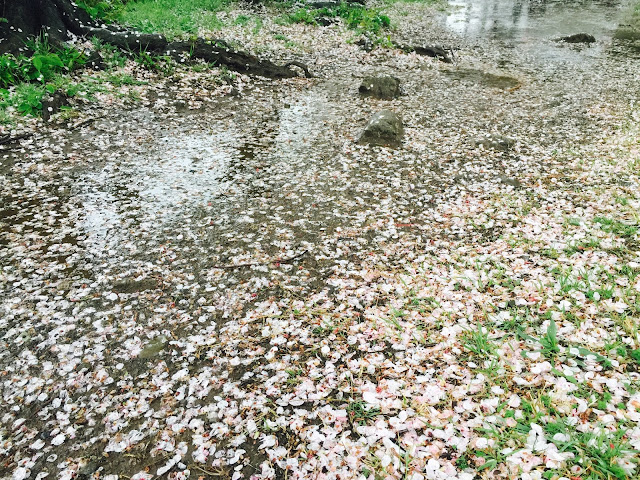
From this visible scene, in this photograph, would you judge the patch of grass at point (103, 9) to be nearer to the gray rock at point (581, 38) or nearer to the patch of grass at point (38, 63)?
the patch of grass at point (38, 63)

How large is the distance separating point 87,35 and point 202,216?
12984 mm

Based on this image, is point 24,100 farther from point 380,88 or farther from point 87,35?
point 380,88

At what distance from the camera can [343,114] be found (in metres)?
13.4

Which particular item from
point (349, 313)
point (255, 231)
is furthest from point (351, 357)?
point (255, 231)

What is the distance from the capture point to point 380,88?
48.6 feet

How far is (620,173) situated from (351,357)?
26.1 ft

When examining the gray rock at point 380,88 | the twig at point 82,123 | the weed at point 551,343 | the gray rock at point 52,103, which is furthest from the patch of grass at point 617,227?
the gray rock at point 52,103

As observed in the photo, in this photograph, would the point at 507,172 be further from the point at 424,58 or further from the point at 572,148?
the point at 424,58

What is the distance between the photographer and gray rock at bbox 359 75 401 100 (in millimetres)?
14758

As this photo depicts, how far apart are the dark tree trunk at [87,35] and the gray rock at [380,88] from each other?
131 inches

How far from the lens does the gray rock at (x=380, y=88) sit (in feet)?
48.4

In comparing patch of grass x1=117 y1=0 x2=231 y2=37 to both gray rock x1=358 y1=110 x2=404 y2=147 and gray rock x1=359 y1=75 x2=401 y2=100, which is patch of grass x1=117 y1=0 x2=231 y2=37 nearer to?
gray rock x1=359 y1=75 x2=401 y2=100

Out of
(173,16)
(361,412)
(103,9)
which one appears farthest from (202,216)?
(173,16)

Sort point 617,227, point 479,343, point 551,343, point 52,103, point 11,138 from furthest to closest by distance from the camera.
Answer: point 52,103, point 11,138, point 617,227, point 479,343, point 551,343
